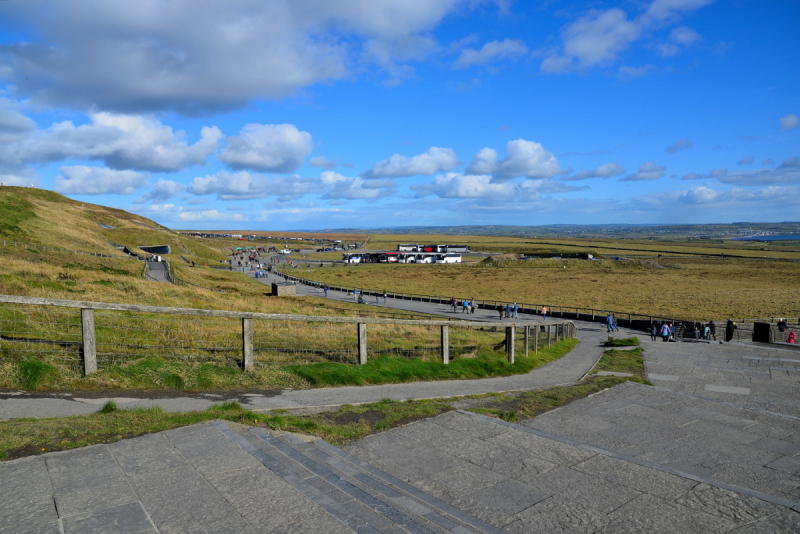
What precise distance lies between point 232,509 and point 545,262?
11194cm

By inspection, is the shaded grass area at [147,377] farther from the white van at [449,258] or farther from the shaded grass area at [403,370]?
the white van at [449,258]

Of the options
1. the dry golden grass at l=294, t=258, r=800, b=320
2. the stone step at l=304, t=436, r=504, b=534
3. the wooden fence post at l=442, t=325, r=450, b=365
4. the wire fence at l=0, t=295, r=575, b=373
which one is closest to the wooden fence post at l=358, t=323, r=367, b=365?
the wire fence at l=0, t=295, r=575, b=373

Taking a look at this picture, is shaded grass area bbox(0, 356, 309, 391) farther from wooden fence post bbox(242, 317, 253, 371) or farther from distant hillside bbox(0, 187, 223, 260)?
distant hillside bbox(0, 187, 223, 260)

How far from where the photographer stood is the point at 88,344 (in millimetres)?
7480

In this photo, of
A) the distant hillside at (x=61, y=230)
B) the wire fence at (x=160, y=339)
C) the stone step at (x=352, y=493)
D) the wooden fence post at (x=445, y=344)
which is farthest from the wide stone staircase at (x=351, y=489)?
the distant hillside at (x=61, y=230)

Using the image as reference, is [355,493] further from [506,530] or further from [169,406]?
[169,406]

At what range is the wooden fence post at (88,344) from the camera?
7426 mm

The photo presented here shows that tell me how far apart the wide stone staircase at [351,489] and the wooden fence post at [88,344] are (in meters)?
3.40

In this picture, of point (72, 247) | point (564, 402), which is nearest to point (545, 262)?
point (72, 247)

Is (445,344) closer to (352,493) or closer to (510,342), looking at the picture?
(510,342)

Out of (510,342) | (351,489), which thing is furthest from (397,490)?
(510,342)

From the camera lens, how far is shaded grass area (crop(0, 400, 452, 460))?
473 cm

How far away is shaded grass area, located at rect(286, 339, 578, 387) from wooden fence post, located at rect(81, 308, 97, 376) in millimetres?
2949

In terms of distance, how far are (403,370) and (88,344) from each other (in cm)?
521
